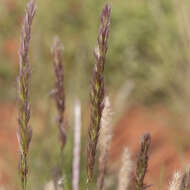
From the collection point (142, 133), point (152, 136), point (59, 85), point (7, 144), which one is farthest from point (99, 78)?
point (152, 136)

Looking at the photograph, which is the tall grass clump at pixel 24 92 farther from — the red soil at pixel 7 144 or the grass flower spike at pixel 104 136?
the red soil at pixel 7 144

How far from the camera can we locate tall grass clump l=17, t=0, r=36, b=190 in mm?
731

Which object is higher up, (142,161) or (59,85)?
(59,85)

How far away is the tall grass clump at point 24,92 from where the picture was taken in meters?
0.73

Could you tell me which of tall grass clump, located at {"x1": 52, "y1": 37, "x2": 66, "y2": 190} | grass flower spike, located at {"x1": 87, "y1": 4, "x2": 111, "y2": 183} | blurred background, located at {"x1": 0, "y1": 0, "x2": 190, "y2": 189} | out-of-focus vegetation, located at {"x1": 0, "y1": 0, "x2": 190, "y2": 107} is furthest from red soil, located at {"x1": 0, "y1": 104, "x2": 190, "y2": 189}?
grass flower spike, located at {"x1": 87, "y1": 4, "x2": 111, "y2": 183}

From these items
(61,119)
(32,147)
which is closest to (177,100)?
(32,147)

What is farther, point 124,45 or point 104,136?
point 124,45

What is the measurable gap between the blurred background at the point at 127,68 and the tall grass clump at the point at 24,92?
2.12 meters

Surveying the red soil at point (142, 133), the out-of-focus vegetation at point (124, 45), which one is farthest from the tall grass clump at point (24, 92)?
the out-of-focus vegetation at point (124, 45)

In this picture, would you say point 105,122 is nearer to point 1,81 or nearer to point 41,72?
point 41,72

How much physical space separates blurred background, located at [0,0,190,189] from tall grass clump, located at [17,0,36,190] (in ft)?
6.97

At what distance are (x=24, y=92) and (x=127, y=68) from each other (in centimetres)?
319

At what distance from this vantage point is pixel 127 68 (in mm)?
3904

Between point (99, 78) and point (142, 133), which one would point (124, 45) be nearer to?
point (142, 133)
